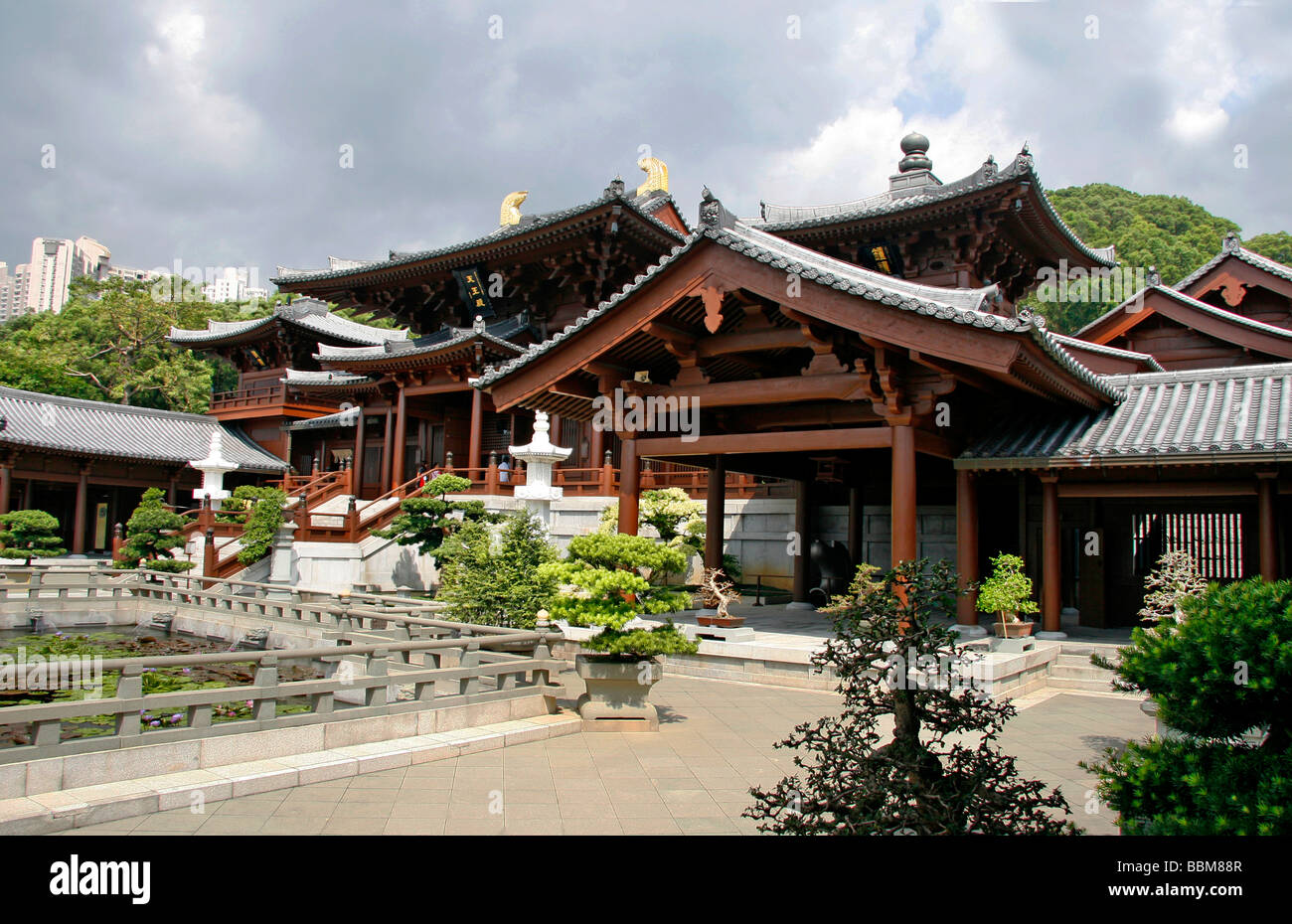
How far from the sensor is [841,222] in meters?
22.6

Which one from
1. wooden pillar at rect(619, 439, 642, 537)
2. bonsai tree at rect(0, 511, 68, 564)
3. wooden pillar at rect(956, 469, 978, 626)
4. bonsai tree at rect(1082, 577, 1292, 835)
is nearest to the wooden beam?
wooden pillar at rect(619, 439, 642, 537)

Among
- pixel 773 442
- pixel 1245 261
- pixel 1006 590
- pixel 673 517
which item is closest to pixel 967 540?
pixel 1006 590

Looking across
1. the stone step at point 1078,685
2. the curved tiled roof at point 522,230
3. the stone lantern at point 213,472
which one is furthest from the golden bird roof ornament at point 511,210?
the stone step at point 1078,685

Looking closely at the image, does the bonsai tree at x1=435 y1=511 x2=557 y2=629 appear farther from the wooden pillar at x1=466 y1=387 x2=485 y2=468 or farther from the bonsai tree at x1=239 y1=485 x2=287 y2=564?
the wooden pillar at x1=466 y1=387 x2=485 y2=468

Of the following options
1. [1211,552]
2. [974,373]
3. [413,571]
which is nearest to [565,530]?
[413,571]

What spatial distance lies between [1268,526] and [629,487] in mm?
8906

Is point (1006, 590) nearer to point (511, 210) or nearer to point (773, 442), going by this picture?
point (773, 442)

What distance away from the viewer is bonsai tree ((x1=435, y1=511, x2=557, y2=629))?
1221cm

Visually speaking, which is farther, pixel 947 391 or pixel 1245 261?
pixel 1245 261

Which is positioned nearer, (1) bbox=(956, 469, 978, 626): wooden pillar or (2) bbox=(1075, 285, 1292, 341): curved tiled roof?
(1) bbox=(956, 469, 978, 626): wooden pillar

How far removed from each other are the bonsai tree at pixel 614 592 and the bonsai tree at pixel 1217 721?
17.0ft

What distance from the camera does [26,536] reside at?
24.3 meters
